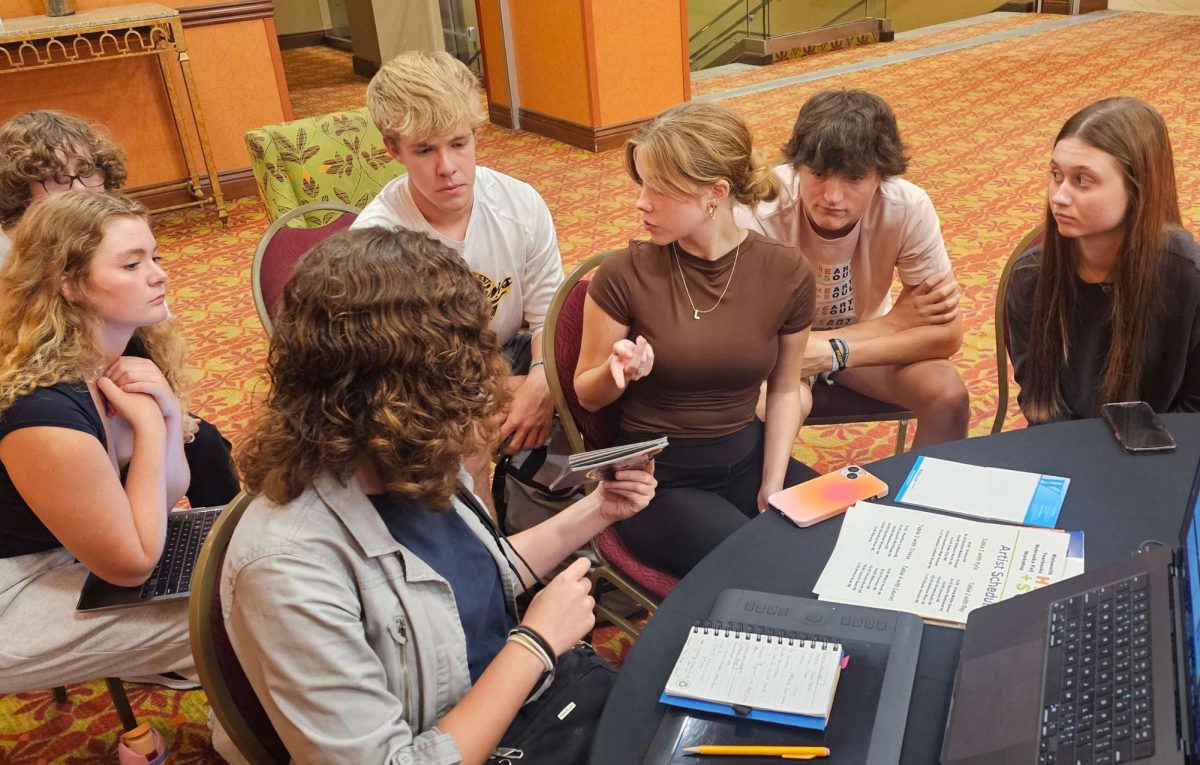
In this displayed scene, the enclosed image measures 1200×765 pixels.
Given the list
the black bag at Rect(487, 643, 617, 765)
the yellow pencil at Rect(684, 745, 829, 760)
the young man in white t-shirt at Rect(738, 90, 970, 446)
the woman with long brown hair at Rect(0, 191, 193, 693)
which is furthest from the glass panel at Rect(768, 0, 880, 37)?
the yellow pencil at Rect(684, 745, 829, 760)

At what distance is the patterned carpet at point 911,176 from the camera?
99.2 inches

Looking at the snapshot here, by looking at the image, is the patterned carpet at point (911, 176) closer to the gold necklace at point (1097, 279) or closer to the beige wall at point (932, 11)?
the gold necklace at point (1097, 279)

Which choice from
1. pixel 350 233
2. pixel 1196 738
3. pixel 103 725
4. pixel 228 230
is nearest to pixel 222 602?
pixel 350 233

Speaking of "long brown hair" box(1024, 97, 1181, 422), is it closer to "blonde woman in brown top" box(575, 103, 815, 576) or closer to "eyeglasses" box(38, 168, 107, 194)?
"blonde woman in brown top" box(575, 103, 815, 576)

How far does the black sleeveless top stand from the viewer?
5.83ft

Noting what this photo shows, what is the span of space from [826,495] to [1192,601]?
2.12 ft

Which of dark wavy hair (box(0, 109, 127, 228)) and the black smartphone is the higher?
dark wavy hair (box(0, 109, 127, 228))

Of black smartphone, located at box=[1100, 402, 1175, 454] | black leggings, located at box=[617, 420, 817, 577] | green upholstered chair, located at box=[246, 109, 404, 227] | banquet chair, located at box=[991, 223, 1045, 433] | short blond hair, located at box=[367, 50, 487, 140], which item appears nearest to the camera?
black smartphone, located at box=[1100, 402, 1175, 454]

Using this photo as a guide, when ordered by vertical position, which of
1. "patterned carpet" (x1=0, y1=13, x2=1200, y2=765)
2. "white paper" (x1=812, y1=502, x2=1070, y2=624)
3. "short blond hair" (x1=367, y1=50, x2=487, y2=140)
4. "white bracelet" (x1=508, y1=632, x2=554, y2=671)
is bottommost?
"patterned carpet" (x1=0, y1=13, x2=1200, y2=765)

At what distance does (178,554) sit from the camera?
2.03 metres

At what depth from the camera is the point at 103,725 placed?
2.44 metres

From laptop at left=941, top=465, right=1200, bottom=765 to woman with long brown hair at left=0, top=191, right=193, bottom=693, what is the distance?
4.83 ft

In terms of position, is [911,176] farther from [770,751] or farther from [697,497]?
[770,751]

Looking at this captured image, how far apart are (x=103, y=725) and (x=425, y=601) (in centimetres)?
155
